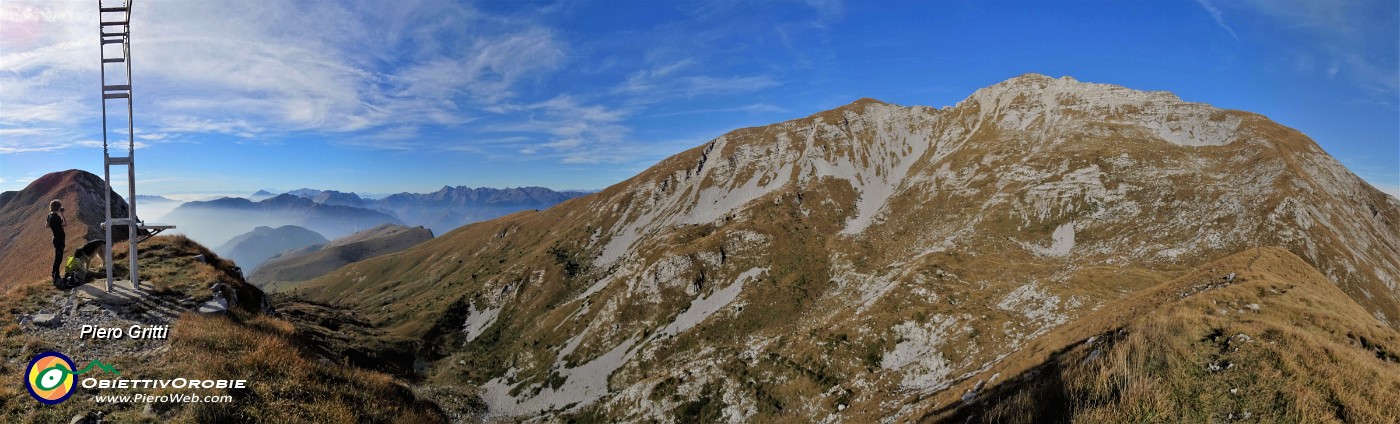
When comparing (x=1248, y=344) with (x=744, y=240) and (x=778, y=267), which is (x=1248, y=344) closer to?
(x=778, y=267)

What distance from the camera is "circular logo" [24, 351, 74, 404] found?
10.7 m

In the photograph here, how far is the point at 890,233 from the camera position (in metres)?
104

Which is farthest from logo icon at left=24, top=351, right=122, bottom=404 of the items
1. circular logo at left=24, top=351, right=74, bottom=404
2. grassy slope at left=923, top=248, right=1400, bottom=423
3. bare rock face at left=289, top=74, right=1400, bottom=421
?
bare rock face at left=289, top=74, right=1400, bottom=421

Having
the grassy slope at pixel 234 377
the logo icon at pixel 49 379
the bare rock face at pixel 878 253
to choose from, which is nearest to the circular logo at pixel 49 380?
the logo icon at pixel 49 379

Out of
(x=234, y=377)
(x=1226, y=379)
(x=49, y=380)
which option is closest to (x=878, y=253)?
(x=1226, y=379)

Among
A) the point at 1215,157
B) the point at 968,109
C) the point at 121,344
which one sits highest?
the point at 968,109

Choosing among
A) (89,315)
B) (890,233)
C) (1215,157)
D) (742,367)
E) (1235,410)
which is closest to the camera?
(1235,410)

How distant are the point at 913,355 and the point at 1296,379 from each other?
39.8 meters

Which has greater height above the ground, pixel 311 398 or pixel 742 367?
pixel 311 398

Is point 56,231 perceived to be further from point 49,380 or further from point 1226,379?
point 1226,379

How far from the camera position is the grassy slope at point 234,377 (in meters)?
10.0

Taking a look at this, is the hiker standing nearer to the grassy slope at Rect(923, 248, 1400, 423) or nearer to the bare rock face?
the grassy slope at Rect(923, 248, 1400, 423)

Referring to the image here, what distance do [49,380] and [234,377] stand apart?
3868mm

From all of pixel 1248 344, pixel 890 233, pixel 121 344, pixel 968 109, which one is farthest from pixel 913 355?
pixel 968 109
